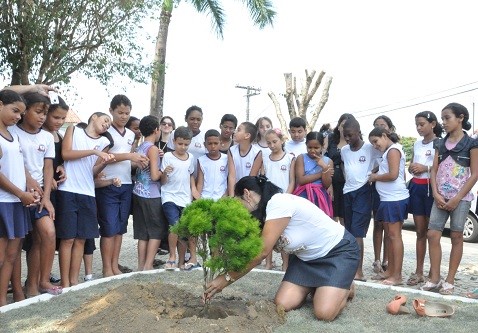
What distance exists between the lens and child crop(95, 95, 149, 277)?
5688 mm

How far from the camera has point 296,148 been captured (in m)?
6.79

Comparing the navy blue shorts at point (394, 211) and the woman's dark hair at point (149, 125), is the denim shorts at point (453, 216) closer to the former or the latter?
the navy blue shorts at point (394, 211)

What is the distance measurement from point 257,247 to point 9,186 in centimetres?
208

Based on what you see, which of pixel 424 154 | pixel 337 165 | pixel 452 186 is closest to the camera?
pixel 452 186

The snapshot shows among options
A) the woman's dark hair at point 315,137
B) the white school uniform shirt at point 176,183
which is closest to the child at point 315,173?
the woman's dark hair at point 315,137

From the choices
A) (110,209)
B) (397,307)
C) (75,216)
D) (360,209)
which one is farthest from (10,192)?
(360,209)

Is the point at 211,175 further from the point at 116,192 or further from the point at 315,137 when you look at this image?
the point at 315,137

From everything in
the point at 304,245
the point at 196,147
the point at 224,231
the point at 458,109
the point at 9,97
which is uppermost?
the point at 9,97

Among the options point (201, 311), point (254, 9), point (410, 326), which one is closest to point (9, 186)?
point (201, 311)

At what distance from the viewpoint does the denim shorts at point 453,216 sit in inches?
211

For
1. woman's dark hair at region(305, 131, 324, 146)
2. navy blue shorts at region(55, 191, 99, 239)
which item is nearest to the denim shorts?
woman's dark hair at region(305, 131, 324, 146)

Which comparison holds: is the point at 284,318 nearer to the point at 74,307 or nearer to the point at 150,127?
the point at 74,307

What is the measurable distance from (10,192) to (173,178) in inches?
77.3

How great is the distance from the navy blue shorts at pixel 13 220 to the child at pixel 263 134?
9.69 feet
